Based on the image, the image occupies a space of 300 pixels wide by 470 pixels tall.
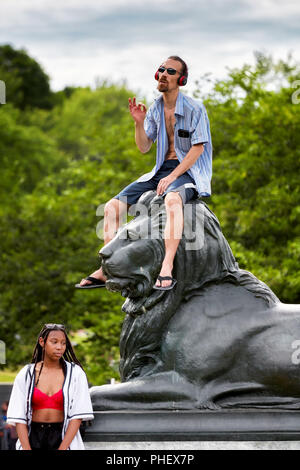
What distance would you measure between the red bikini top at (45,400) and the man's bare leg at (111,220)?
65.5 inches

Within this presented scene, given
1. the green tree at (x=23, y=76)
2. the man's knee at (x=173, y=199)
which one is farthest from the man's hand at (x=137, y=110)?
the green tree at (x=23, y=76)

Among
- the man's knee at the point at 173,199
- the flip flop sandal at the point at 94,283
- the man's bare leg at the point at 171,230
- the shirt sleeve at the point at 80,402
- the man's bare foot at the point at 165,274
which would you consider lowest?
the shirt sleeve at the point at 80,402

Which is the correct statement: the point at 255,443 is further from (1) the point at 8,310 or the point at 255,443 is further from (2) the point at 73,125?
(2) the point at 73,125

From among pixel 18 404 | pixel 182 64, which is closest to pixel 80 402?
pixel 18 404

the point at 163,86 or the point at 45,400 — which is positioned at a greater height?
the point at 163,86

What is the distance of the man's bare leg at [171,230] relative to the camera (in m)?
7.65

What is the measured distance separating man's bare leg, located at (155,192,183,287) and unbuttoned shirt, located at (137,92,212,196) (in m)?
0.33

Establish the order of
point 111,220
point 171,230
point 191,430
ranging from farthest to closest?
point 111,220, point 171,230, point 191,430

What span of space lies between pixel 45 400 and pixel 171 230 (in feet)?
6.02

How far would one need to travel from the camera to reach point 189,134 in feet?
27.1

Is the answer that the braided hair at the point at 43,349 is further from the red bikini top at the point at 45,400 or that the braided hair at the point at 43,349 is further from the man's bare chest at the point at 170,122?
the man's bare chest at the point at 170,122

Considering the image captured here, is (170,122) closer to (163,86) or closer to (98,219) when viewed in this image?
(163,86)

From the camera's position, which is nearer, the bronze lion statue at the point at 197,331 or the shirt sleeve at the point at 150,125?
the bronze lion statue at the point at 197,331

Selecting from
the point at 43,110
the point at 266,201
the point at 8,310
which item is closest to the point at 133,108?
the point at 266,201
